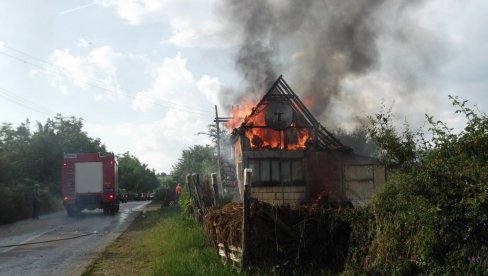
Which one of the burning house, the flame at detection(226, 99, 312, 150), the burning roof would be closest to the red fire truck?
the burning house

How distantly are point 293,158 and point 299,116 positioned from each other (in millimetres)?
1933

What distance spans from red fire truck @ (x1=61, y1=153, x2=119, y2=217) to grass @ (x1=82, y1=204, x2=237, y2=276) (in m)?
11.0

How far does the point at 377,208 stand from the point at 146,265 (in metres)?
5.27

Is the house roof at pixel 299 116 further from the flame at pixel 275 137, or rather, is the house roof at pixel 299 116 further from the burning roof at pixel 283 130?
the flame at pixel 275 137

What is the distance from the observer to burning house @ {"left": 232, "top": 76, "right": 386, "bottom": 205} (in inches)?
719

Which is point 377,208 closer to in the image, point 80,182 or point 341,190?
point 341,190

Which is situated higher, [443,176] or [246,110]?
[246,110]

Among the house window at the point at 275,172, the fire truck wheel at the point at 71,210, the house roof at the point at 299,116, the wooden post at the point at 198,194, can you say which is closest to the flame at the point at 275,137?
the house roof at the point at 299,116

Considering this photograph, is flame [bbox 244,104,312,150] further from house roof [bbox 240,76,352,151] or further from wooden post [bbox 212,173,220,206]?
wooden post [bbox 212,173,220,206]

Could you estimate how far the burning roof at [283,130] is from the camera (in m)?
19.0

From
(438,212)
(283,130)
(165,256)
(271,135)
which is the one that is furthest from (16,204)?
(438,212)

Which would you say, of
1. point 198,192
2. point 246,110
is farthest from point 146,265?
point 246,110

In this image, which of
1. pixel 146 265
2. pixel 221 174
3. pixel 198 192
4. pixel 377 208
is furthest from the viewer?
pixel 221 174

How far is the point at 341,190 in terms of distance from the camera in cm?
1847
